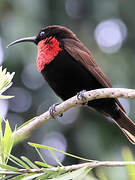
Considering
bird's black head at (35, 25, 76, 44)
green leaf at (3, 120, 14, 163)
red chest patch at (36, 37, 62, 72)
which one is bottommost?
green leaf at (3, 120, 14, 163)

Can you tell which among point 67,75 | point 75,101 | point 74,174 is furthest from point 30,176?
point 67,75

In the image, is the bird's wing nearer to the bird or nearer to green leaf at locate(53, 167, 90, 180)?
the bird

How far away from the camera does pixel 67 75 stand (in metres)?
2.53

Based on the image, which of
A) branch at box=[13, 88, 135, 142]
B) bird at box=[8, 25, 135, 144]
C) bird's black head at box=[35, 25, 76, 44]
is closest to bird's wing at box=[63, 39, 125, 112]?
bird at box=[8, 25, 135, 144]

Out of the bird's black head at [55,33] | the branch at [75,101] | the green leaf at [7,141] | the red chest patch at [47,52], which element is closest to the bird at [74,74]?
the red chest patch at [47,52]

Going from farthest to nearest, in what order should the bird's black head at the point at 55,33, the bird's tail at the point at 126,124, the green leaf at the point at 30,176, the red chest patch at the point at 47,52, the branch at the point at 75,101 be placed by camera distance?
the bird's black head at the point at 55,33, the red chest patch at the point at 47,52, the bird's tail at the point at 126,124, the branch at the point at 75,101, the green leaf at the point at 30,176

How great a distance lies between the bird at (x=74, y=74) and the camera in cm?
253

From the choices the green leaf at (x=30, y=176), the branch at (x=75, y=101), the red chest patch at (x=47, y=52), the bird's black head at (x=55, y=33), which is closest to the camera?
the green leaf at (x=30, y=176)

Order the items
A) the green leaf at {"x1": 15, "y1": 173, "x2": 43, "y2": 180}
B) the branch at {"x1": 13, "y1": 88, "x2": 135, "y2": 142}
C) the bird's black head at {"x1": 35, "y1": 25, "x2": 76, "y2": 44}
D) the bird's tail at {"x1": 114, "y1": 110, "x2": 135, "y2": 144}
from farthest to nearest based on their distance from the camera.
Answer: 1. the bird's black head at {"x1": 35, "y1": 25, "x2": 76, "y2": 44}
2. the bird's tail at {"x1": 114, "y1": 110, "x2": 135, "y2": 144}
3. the branch at {"x1": 13, "y1": 88, "x2": 135, "y2": 142}
4. the green leaf at {"x1": 15, "y1": 173, "x2": 43, "y2": 180}

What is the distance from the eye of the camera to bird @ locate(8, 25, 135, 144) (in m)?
2.53

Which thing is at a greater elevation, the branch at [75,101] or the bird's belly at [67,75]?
the bird's belly at [67,75]

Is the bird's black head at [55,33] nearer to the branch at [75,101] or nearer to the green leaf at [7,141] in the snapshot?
the branch at [75,101]

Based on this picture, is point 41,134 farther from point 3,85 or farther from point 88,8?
point 3,85

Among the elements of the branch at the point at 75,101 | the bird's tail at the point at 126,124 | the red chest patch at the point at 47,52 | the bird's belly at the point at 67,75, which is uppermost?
the red chest patch at the point at 47,52
